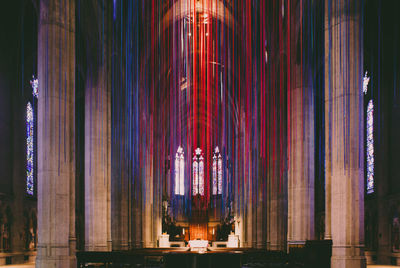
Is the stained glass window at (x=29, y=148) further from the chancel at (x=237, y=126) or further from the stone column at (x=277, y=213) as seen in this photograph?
the stone column at (x=277, y=213)

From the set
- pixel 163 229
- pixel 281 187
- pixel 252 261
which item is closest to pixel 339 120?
pixel 252 261

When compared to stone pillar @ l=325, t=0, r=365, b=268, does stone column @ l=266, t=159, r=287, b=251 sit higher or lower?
lower

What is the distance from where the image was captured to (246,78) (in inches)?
1391

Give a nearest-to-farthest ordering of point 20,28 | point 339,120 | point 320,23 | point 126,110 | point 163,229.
Result: point 339,120 < point 320,23 < point 20,28 < point 126,110 < point 163,229

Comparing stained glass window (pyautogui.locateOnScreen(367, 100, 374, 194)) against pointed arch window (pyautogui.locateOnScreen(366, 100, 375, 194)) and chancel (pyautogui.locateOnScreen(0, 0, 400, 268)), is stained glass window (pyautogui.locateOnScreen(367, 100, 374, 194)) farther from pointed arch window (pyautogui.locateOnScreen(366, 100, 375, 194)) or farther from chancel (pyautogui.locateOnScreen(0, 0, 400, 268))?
chancel (pyautogui.locateOnScreen(0, 0, 400, 268))

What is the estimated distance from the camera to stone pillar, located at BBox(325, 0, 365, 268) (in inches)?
532

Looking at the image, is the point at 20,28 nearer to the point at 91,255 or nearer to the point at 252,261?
the point at 91,255

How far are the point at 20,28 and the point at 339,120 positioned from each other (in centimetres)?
1710

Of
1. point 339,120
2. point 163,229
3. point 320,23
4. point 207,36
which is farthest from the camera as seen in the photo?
point 163,229

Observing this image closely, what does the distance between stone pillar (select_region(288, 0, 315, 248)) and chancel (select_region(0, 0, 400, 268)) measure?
0.20 ft

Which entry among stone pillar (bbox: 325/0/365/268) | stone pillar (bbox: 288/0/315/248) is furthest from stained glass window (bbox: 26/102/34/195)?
stone pillar (bbox: 325/0/365/268)

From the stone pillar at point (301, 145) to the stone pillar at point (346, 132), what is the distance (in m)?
5.52

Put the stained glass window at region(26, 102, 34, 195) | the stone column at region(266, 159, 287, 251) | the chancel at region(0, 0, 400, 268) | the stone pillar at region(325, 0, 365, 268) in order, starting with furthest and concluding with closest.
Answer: the stone column at region(266, 159, 287, 251), the stained glass window at region(26, 102, 34, 195), the chancel at region(0, 0, 400, 268), the stone pillar at region(325, 0, 365, 268)

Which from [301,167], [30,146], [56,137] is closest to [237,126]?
[30,146]
